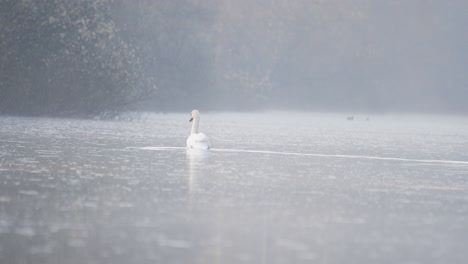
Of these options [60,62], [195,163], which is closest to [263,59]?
[60,62]

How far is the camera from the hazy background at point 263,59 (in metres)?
46.2

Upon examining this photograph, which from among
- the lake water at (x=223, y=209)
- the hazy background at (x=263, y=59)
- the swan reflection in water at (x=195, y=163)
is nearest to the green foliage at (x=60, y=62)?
the hazy background at (x=263, y=59)

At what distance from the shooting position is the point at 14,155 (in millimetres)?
19172

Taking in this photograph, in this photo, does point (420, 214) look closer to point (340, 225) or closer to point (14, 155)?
point (340, 225)

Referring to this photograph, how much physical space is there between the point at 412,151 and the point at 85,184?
1582cm

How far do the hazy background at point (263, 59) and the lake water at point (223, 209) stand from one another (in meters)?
25.0

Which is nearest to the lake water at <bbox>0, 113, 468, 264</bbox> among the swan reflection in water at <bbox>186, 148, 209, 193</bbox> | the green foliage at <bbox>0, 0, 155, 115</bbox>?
the swan reflection in water at <bbox>186, 148, 209, 193</bbox>

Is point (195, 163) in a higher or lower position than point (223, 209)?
higher

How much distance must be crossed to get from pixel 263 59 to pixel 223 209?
11748cm

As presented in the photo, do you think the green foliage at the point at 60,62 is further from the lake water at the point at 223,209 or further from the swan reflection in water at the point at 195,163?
the lake water at the point at 223,209

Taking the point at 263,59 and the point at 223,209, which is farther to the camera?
the point at 263,59

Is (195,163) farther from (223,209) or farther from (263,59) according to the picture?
(263,59)

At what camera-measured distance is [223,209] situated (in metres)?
11.4

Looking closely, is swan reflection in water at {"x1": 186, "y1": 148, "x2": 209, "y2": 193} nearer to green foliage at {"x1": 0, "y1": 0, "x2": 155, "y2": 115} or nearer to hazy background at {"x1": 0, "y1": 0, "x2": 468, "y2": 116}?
green foliage at {"x1": 0, "y1": 0, "x2": 155, "y2": 115}
